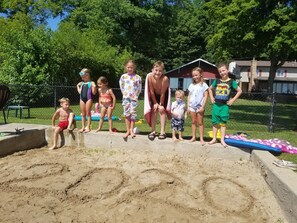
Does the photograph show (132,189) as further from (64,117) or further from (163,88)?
(64,117)

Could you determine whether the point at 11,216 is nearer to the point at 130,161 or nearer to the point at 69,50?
the point at 130,161

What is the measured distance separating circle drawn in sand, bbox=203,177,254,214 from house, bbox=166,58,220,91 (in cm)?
4237

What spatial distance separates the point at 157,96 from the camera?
6.68m

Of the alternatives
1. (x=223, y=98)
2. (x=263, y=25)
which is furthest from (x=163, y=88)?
(x=263, y=25)

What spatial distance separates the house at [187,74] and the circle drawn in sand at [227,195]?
139 feet

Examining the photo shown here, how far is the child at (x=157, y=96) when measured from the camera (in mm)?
6469

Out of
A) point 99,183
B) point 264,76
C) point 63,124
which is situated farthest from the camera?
point 264,76

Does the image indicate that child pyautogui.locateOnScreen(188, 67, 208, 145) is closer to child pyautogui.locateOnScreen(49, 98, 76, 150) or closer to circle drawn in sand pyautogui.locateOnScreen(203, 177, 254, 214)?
circle drawn in sand pyautogui.locateOnScreen(203, 177, 254, 214)

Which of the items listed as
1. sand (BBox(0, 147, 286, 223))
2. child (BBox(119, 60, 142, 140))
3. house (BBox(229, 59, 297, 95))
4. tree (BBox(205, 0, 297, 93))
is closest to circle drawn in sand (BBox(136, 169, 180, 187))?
sand (BBox(0, 147, 286, 223))

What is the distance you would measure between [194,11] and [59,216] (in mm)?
61304

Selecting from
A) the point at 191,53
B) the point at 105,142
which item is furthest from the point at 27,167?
the point at 191,53

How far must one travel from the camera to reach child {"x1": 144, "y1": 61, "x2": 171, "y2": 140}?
6.47 m

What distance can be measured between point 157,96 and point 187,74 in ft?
140

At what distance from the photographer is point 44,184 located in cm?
486
